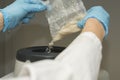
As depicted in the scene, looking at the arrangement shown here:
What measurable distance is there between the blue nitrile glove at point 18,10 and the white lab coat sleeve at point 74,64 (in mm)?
465

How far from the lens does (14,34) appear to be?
158 cm

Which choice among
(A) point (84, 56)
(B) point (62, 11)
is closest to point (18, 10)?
(B) point (62, 11)

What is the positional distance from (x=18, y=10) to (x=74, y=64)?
609 millimetres

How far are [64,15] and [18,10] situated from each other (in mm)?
234

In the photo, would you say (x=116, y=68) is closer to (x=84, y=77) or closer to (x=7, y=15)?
(x=7, y=15)

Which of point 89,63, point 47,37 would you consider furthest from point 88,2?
point 89,63

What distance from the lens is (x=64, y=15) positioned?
95 centimetres

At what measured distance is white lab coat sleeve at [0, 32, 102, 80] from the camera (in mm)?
426

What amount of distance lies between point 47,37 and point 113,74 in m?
0.50

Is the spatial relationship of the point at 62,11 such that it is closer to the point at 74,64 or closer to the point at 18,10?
the point at 18,10

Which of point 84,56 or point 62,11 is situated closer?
point 84,56

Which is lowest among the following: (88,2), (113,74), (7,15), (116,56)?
(113,74)

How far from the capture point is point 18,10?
40.6 inches

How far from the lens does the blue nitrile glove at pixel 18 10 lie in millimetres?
1004
